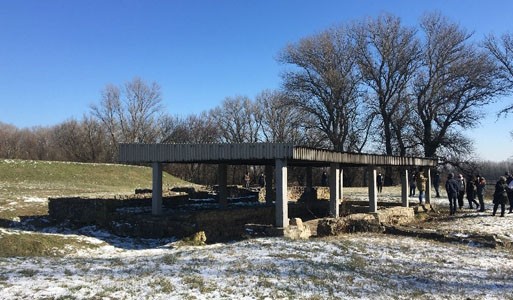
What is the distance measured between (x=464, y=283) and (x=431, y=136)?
3394cm

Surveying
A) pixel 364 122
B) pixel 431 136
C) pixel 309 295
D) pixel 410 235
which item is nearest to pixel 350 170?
pixel 364 122

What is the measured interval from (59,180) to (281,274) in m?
28.9

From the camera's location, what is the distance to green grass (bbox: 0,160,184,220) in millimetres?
22930

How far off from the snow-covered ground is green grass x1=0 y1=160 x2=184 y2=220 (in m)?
12.5

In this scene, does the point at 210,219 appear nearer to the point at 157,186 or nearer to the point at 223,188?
the point at 157,186

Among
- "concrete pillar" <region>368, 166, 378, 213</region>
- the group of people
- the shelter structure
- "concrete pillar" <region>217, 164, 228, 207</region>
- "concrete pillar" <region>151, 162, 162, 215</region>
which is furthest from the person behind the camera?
"concrete pillar" <region>217, 164, 228, 207</region>

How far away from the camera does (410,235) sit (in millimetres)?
13930

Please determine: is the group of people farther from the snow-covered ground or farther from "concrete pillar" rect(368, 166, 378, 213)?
the snow-covered ground

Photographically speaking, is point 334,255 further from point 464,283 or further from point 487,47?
point 487,47

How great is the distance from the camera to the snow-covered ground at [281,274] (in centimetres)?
682

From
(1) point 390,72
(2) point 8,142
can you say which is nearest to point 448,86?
(1) point 390,72

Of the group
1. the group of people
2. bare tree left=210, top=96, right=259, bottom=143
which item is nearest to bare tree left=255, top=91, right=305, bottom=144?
bare tree left=210, top=96, right=259, bottom=143

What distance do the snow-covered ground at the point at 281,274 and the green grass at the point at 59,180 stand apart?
491 inches

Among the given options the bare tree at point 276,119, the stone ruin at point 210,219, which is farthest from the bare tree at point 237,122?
the stone ruin at point 210,219
